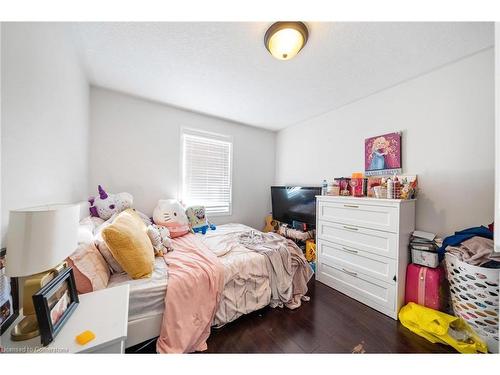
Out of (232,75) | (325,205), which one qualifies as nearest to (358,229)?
(325,205)

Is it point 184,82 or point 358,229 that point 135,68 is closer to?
point 184,82

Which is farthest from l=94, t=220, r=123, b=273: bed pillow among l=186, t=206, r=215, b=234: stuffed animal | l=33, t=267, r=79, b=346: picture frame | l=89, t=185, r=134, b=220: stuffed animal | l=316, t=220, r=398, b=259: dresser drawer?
l=316, t=220, r=398, b=259: dresser drawer

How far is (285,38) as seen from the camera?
126 cm

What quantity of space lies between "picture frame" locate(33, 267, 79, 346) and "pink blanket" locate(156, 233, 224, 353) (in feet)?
1.66

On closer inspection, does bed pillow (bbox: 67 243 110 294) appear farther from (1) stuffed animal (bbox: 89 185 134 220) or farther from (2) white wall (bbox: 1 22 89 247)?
(1) stuffed animal (bbox: 89 185 134 220)

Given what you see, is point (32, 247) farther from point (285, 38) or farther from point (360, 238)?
point (360, 238)

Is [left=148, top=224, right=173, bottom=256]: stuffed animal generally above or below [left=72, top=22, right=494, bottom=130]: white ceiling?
below

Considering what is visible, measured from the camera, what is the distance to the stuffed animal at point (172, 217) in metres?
2.20

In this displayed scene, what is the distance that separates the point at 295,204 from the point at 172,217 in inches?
70.6

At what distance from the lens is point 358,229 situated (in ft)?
5.97

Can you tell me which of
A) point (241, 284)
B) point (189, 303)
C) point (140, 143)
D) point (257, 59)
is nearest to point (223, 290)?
point (241, 284)

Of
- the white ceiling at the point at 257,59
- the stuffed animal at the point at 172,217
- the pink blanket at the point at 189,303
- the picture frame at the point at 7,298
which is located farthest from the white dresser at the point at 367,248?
the picture frame at the point at 7,298

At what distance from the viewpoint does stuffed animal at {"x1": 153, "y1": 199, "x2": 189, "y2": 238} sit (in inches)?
86.5

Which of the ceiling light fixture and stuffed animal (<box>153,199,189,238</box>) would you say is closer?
the ceiling light fixture
